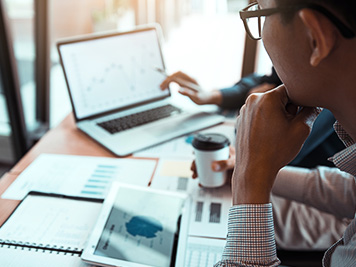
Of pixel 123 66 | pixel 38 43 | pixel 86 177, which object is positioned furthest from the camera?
pixel 38 43

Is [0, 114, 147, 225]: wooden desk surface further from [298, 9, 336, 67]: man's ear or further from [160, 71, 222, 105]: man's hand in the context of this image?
[298, 9, 336, 67]: man's ear

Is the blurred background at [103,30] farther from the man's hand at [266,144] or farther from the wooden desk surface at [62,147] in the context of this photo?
the man's hand at [266,144]

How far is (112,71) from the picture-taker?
1396 millimetres

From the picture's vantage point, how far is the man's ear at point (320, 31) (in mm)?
533

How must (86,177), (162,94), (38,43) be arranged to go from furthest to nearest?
(38,43) → (162,94) → (86,177)

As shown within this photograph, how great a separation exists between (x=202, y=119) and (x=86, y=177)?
538 millimetres

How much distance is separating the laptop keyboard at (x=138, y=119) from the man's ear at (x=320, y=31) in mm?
887

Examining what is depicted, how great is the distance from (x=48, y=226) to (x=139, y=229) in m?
0.22

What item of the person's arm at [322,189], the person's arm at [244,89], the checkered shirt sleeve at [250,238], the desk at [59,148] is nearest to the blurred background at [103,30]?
the person's arm at [244,89]

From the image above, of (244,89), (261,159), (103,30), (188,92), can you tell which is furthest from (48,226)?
(103,30)

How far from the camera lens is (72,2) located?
264cm

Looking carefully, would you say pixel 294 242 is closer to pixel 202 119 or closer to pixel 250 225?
pixel 250 225

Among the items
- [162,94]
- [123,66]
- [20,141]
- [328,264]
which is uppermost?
[123,66]

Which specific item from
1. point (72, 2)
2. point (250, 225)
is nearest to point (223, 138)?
point (250, 225)
